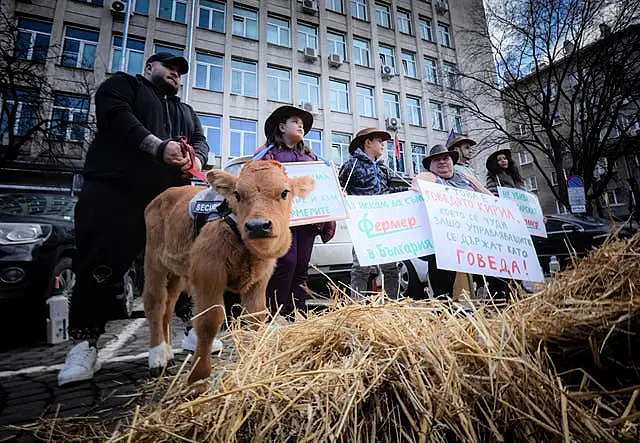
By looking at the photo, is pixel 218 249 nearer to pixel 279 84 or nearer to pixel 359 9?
pixel 279 84

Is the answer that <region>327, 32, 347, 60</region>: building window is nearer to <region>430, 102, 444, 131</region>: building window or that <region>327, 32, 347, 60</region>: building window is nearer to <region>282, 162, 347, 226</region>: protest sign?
<region>430, 102, 444, 131</region>: building window

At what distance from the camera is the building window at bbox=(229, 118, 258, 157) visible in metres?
15.9

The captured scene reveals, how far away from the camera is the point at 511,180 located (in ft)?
14.4

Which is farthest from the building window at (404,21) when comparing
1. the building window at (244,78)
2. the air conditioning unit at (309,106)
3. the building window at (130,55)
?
the building window at (130,55)

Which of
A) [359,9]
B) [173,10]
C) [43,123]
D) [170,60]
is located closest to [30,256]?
[170,60]

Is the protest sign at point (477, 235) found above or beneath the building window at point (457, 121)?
beneath

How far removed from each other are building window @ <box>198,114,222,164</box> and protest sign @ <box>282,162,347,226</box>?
1350cm

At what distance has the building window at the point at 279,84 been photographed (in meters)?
17.0

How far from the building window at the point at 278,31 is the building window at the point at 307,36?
2.44 ft

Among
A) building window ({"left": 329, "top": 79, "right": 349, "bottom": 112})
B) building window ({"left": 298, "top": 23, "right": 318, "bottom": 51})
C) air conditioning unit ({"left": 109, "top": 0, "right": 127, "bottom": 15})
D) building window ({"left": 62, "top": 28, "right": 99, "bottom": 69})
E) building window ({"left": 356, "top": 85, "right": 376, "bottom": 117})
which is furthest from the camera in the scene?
building window ({"left": 356, "top": 85, "right": 376, "bottom": 117})

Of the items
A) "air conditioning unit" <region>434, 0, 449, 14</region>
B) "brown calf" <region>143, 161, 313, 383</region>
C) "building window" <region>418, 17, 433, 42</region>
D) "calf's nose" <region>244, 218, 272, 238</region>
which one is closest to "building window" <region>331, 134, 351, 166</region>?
"building window" <region>418, 17, 433, 42</region>

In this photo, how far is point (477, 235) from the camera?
2793mm

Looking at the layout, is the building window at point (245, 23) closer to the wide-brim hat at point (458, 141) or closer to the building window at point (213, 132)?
the building window at point (213, 132)

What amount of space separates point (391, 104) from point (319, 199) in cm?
1873
